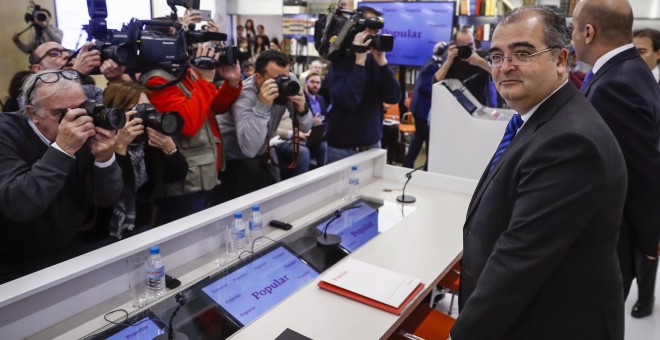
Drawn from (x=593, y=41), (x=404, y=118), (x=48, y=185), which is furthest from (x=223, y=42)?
(x=404, y=118)

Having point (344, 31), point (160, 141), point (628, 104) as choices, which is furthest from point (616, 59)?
point (160, 141)

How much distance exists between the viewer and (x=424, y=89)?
449 centimetres

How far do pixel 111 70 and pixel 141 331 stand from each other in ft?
4.46

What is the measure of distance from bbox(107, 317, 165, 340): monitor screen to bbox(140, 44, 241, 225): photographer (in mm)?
804

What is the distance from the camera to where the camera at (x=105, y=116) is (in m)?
1.62

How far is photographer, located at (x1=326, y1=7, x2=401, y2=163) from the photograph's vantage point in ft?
9.94

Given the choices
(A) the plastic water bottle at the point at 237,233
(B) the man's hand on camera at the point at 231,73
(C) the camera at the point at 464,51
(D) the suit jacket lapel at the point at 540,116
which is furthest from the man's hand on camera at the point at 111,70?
(C) the camera at the point at 464,51

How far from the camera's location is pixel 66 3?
211 inches

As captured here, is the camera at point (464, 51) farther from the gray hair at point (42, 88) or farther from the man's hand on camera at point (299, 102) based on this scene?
the gray hair at point (42, 88)

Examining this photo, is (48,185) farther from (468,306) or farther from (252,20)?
(252,20)

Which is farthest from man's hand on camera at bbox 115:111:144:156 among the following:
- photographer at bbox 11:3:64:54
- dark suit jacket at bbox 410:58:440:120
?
dark suit jacket at bbox 410:58:440:120

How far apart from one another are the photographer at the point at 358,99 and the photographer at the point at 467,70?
656 mm

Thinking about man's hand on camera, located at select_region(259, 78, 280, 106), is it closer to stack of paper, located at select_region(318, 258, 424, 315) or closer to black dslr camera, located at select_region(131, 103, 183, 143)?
black dslr camera, located at select_region(131, 103, 183, 143)

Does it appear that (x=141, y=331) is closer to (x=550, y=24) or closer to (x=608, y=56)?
(x=550, y=24)
